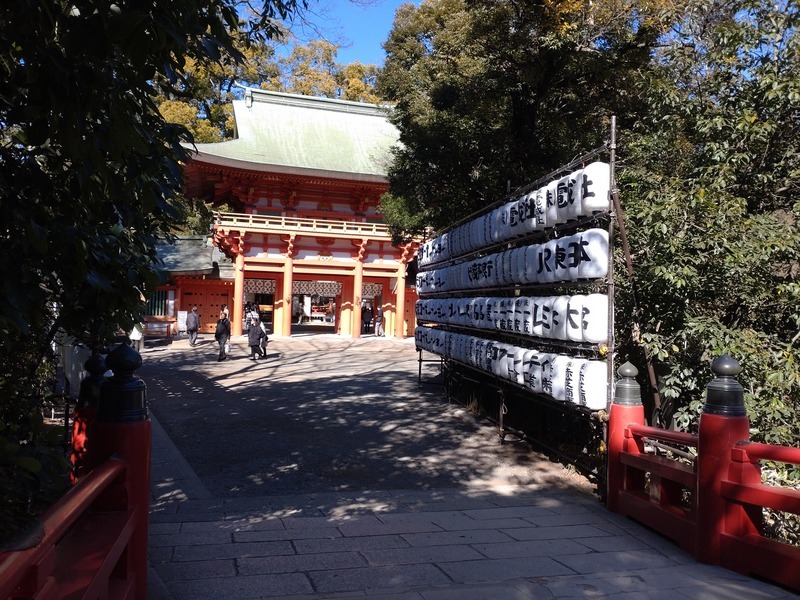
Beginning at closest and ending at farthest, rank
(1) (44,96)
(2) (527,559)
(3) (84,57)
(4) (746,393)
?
(1) (44,96) → (3) (84,57) → (2) (527,559) → (4) (746,393)

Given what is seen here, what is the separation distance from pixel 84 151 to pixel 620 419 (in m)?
4.40

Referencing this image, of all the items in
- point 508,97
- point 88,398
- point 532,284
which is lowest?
point 88,398

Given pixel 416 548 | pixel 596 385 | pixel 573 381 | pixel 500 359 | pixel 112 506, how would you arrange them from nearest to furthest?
pixel 112 506, pixel 416 548, pixel 596 385, pixel 573 381, pixel 500 359

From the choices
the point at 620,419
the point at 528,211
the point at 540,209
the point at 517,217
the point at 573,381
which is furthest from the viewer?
the point at 517,217

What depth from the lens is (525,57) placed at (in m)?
9.45

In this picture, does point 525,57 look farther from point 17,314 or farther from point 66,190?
point 17,314

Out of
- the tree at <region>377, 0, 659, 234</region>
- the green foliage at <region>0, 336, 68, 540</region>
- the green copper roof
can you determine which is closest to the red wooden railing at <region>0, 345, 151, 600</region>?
the green foliage at <region>0, 336, 68, 540</region>

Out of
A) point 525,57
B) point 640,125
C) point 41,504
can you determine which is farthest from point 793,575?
point 525,57

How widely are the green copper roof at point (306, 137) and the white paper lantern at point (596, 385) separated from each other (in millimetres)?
19445

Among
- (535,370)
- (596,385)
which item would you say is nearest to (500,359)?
(535,370)

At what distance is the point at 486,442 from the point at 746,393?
350 cm

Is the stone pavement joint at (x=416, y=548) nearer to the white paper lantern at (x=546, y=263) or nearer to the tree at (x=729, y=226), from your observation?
the tree at (x=729, y=226)

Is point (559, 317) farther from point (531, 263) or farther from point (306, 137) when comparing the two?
point (306, 137)

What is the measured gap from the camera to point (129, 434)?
2.95 m
